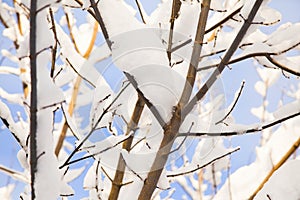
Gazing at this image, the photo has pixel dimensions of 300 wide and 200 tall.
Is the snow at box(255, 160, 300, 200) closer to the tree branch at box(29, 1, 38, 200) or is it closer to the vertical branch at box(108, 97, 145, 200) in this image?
the vertical branch at box(108, 97, 145, 200)

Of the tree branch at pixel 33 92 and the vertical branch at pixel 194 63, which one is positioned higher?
the vertical branch at pixel 194 63

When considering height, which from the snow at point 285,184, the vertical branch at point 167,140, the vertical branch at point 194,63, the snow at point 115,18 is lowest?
the snow at point 285,184

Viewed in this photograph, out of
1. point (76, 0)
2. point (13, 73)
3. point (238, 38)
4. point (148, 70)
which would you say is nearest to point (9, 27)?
point (13, 73)

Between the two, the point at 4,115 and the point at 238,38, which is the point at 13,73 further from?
the point at 238,38

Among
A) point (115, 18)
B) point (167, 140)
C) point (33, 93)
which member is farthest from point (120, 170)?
point (33, 93)

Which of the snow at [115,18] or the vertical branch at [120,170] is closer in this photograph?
the snow at [115,18]

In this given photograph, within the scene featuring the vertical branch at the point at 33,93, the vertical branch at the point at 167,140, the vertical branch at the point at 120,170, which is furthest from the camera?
the vertical branch at the point at 120,170

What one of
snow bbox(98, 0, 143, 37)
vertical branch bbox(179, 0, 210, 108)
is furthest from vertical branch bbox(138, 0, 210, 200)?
snow bbox(98, 0, 143, 37)

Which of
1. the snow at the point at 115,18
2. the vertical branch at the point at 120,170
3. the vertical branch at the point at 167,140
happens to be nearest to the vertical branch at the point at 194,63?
the vertical branch at the point at 167,140

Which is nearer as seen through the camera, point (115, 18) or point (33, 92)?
point (33, 92)

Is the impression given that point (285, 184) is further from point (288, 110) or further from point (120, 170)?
point (120, 170)

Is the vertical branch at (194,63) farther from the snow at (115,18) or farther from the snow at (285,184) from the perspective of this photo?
the snow at (285,184)

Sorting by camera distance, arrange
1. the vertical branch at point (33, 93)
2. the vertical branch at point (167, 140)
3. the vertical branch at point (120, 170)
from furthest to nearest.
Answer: the vertical branch at point (120, 170) → the vertical branch at point (167, 140) → the vertical branch at point (33, 93)

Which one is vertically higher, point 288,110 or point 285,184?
point 288,110
